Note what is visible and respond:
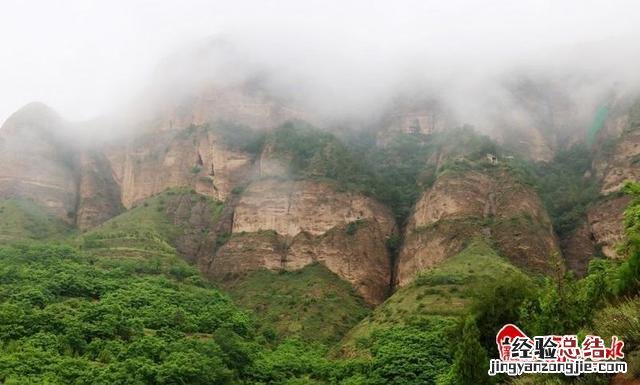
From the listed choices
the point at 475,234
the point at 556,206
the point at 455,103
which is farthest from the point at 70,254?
the point at 455,103

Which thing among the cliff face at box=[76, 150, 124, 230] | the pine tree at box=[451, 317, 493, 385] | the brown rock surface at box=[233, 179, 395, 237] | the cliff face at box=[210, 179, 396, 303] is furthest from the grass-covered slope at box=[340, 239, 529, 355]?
the cliff face at box=[76, 150, 124, 230]

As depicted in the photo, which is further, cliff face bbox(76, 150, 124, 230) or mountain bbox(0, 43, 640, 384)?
cliff face bbox(76, 150, 124, 230)

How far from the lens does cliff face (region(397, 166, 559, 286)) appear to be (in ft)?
292

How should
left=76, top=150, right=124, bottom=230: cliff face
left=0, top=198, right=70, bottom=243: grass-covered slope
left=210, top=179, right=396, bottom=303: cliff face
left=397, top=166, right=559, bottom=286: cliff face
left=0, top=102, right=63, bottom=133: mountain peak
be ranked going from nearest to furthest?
left=397, top=166, right=559, bottom=286: cliff face < left=210, top=179, right=396, bottom=303: cliff face < left=0, top=198, right=70, bottom=243: grass-covered slope < left=76, top=150, right=124, bottom=230: cliff face < left=0, top=102, right=63, bottom=133: mountain peak

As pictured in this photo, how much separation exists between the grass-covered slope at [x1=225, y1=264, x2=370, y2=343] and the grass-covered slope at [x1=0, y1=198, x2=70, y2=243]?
107 ft

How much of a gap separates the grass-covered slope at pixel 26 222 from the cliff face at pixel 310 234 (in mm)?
28490

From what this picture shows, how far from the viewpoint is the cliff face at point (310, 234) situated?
329 feet

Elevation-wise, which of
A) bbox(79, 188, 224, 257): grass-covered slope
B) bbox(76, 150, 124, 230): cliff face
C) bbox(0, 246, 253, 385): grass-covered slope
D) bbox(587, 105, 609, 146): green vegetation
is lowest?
bbox(0, 246, 253, 385): grass-covered slope

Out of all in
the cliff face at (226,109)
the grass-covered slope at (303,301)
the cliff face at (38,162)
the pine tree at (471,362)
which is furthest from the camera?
the cliff face at (226,109)

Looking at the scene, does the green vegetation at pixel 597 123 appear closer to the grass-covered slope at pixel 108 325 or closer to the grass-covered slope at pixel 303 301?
the grass-covered slope at pixel 303 301

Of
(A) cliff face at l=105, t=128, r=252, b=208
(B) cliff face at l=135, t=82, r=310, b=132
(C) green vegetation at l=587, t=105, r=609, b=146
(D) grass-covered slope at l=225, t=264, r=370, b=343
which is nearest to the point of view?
(D) grass-covered slope at l=225, t=264, r=370, b=343

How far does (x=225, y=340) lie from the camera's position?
61469mm

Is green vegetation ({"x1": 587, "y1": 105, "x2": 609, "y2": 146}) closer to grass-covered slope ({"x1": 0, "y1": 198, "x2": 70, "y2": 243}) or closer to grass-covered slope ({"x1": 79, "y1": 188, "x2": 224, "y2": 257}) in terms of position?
grass-covered slope ({"x1": 79, "y1": 188, "x2": 224, "y2": 257})

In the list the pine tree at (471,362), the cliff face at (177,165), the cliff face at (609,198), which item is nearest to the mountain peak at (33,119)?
the cliff face at (177,165)
